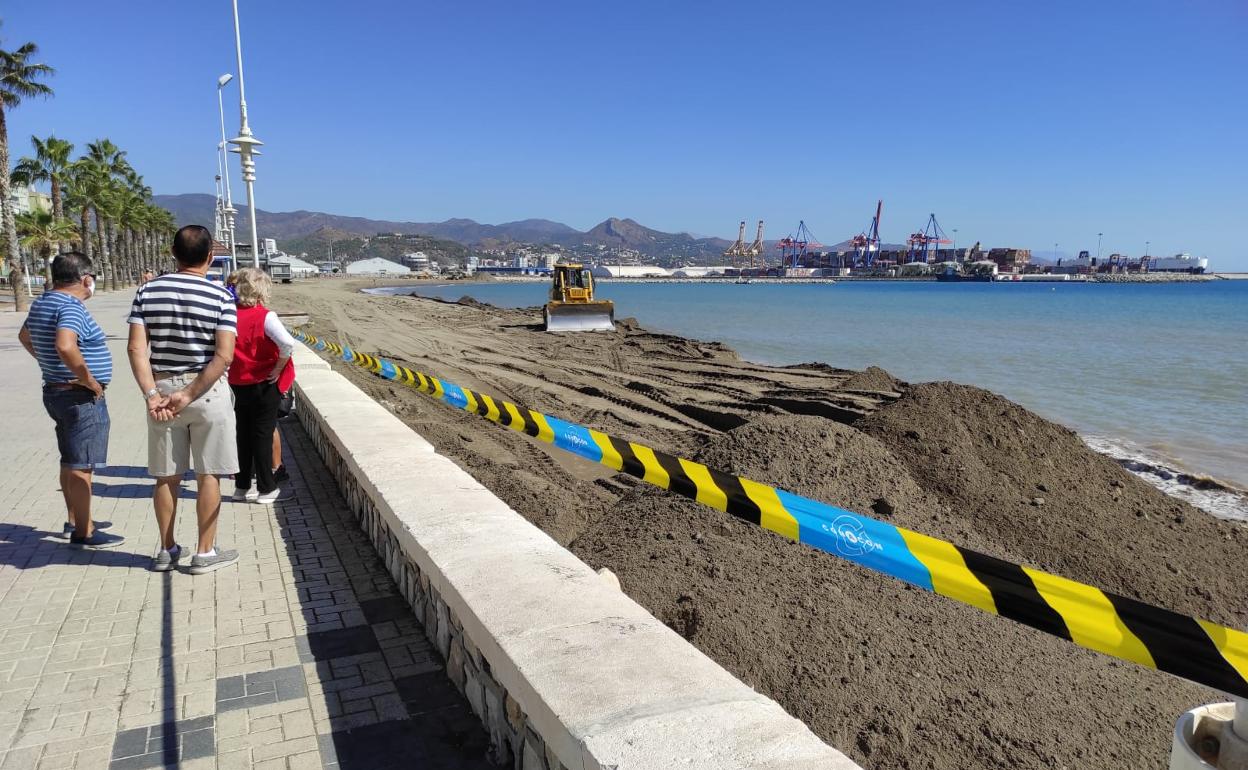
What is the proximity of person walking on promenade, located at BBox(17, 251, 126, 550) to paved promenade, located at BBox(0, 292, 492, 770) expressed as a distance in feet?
1.17

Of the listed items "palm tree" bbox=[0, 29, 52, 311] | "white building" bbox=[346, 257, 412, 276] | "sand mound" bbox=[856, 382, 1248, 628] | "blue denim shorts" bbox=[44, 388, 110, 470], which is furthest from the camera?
"white building" bbox=[346, 257, 412, 276]

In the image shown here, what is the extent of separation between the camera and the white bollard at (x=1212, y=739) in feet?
4.87

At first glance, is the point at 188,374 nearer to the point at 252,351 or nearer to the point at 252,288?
the point at 252,351

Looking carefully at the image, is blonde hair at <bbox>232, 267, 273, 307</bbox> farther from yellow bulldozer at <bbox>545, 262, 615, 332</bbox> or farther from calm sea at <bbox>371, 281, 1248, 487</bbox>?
yellow bulldozer at <bbox>545, 262, 615, 332</bbox>

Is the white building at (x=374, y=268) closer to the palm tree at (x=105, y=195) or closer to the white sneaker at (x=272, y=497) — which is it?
the palm tree at (x=105, y=195)

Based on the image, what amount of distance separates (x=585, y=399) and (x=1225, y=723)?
41.5 feet

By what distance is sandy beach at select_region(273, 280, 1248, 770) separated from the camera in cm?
363

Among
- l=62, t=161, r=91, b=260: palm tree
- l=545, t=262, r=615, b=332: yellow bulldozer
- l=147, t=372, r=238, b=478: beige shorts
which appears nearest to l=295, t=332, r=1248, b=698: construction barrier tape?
l=147, t=372, r=238, b=478: beige shorts

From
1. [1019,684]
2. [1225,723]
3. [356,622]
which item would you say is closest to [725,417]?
[1019,684]

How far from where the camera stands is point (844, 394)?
15.4 m

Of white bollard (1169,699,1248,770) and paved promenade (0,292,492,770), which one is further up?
white bollard (1169,699,1248,770)

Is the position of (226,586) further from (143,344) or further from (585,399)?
(585,399)

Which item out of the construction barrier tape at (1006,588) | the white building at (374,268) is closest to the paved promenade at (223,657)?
the construction barrier tape at (1006,588)

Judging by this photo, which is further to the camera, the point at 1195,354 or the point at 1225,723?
the point at 1195,354
